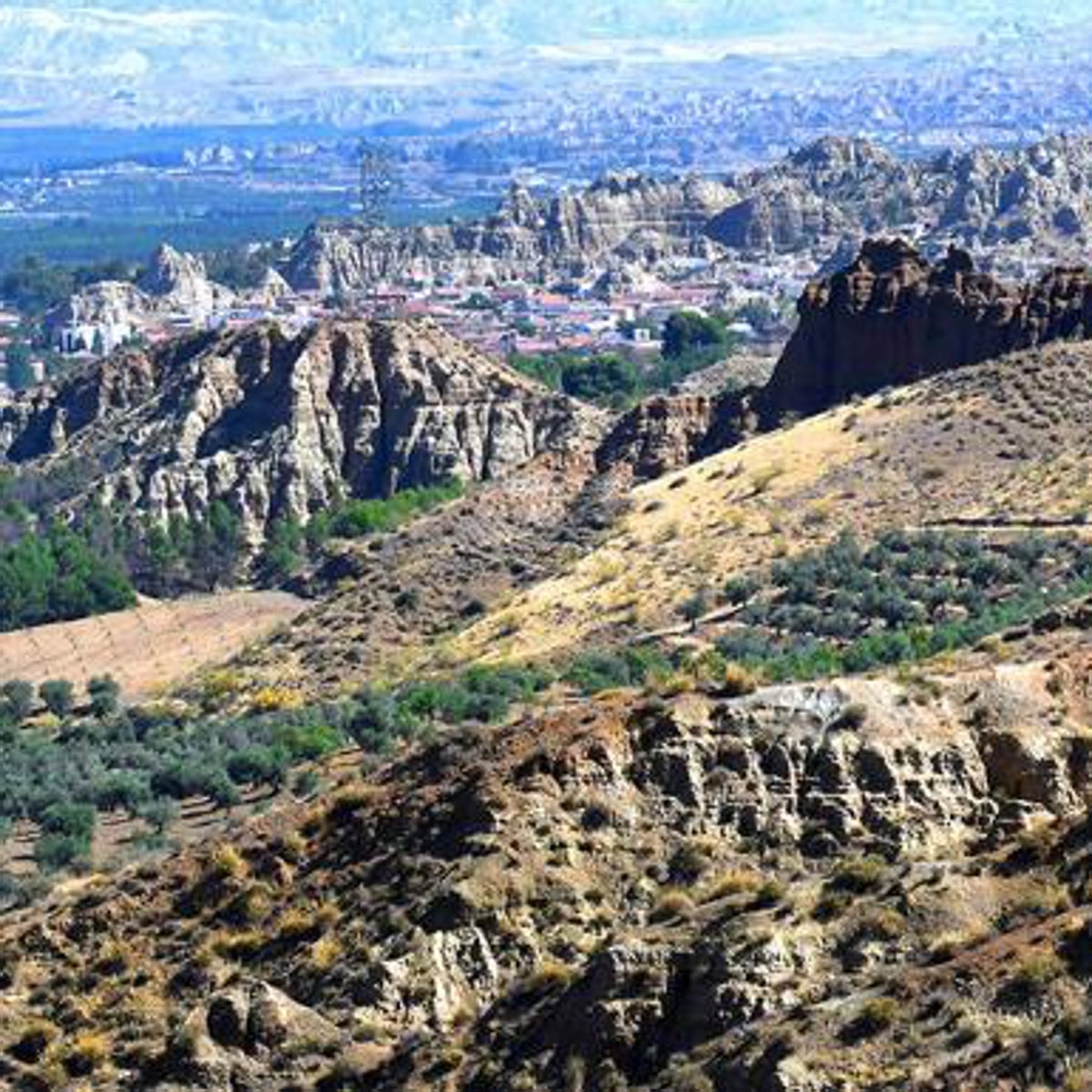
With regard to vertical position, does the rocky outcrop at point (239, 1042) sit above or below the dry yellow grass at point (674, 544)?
above

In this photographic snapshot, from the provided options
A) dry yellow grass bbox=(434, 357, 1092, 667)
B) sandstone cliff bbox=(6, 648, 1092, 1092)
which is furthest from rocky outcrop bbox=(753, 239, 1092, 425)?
sandstone cliff bbox=(6, 648, 1092, 1092)

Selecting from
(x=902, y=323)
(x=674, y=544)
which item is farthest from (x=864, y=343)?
(x=674, y=544)

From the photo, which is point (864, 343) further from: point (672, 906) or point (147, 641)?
point (672, 906)

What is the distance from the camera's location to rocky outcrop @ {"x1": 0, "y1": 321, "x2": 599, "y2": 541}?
103 metres

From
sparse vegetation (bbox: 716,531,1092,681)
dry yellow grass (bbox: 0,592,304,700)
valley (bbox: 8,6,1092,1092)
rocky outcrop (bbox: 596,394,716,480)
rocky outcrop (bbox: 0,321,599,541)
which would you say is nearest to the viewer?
valley (bbox: 8,6,1092,1092)

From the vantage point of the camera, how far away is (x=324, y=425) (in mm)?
105688

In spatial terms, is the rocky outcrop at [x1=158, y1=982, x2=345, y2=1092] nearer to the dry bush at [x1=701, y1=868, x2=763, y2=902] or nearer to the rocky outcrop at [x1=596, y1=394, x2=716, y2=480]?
the dry bush at [x1=701, y1=868, x2=763, y2=902]

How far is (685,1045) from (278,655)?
4849cm

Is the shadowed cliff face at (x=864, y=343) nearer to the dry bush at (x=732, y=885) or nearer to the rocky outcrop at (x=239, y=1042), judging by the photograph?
the dry bush at (x=732, y=885)

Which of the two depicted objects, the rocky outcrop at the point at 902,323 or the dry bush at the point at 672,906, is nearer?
the dry bush at the point at 672,906

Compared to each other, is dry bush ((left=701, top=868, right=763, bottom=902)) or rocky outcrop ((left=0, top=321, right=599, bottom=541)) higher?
dry bush ((left=701, top=868, right=763, bottom=902))

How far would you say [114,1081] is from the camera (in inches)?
1056

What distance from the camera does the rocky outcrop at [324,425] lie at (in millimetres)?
103062

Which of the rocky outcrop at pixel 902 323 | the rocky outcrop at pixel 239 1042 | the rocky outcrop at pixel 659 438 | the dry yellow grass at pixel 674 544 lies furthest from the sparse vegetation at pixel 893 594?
the rocky outcrop at pixel 239 1042
